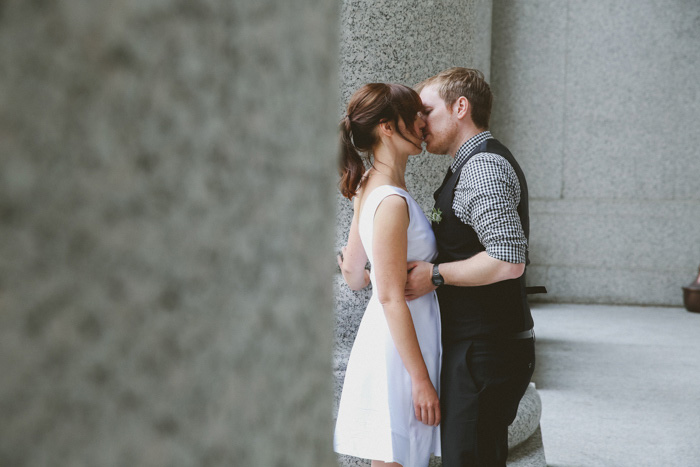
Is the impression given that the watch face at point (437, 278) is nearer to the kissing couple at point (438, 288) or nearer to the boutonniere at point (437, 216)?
the kissing couple at point (438, 288)

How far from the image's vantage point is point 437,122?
7.80ft

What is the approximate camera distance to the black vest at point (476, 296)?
2.23 m

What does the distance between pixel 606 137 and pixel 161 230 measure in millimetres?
10487

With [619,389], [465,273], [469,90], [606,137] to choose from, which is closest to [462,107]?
[469,90]

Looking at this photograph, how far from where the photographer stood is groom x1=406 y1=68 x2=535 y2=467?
6.92ft

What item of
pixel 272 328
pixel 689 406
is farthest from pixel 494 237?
pixel 689 406

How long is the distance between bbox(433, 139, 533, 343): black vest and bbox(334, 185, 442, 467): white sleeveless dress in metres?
0.07

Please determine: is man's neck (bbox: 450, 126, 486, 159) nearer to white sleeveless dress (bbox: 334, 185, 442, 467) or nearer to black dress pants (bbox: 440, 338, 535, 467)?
white sleeveless dress (bbox: 334, 185, 442, 467)

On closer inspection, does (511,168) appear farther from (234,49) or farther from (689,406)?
(689,406)

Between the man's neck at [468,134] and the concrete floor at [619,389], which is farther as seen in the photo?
the concrete floor at [619,389]

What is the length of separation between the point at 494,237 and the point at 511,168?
27 centimetres

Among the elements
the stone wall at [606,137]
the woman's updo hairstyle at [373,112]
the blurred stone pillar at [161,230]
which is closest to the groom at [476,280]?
the woman's updo hairstyle at [373,112]

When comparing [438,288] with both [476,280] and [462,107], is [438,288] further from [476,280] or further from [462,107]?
[462,107]

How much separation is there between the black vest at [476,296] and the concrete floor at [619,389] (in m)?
2.21
